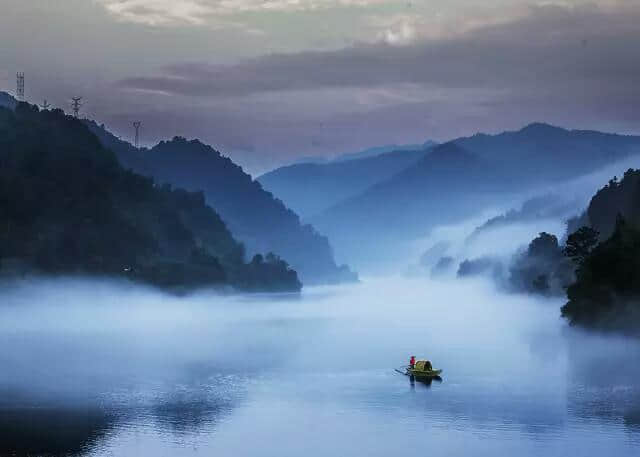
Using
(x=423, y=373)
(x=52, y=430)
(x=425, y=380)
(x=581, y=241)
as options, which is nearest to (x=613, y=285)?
(x=581, y=241)

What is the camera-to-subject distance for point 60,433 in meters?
81.8

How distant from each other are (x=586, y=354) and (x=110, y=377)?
58150 mm

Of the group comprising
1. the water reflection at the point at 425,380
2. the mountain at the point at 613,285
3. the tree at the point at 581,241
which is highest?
the tree at the point at 581,241

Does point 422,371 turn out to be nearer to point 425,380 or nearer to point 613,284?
point 425,380

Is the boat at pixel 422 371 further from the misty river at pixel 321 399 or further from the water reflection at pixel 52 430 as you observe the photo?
the water reflection at pixel 52 430

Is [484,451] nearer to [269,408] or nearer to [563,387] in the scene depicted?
[269,408]

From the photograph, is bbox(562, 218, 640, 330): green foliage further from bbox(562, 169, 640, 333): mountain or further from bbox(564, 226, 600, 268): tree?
bbox(564, 226, 600, 268): tree

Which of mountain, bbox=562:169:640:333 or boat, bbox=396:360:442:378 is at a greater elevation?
mountain, bbox=562:169:640:333

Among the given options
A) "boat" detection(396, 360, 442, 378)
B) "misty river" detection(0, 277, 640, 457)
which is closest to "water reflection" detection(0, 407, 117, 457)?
"misty river" detection(0, 277, 640, 457)

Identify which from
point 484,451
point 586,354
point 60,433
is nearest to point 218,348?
point 586,354

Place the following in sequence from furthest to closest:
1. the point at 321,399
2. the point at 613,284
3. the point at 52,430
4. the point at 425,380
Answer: the point at 613,284 → the point at 425,380 → the point at 321,399 → the point at 52,430

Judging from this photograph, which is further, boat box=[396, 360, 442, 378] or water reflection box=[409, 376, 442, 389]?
boat box=[396, 360, 442, 378]

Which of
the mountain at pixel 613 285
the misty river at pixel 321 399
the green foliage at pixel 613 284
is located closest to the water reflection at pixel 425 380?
the misty river at pixel 321 399

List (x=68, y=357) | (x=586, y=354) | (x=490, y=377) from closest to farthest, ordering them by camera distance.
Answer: (x=490, y=377) → (x=586, y=354) → (x=68, y=357)
